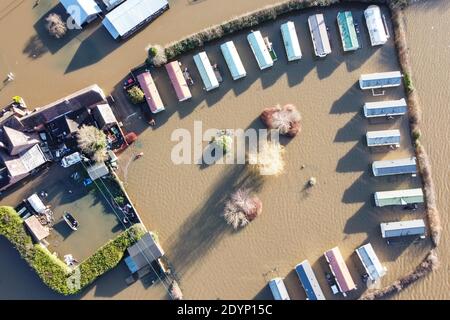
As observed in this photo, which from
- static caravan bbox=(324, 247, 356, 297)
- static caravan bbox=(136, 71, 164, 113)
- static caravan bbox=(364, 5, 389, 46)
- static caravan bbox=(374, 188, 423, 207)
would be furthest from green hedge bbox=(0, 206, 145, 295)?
static caravan bbox=(364, 5, 389, 46)

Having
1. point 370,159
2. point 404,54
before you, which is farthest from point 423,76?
point 370,159

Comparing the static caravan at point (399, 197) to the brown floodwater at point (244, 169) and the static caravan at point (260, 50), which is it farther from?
the static caravan at point (260, 50)

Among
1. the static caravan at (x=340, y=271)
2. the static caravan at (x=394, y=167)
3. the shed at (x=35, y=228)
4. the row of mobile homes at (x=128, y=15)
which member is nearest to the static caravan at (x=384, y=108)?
the static caravan at (x=394, y=167)

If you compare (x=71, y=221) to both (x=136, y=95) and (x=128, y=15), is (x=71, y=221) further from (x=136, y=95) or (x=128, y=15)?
(x=128, y=15)

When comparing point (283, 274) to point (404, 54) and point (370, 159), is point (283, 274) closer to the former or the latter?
point (370, 159)

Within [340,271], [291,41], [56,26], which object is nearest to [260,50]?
[291,41]

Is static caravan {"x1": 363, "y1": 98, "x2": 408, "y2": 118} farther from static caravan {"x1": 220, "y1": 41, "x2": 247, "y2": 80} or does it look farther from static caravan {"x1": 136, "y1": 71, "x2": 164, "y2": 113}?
static caravan {"x1": 136, "y1": 71, "x2": 164, "y2": 113}
